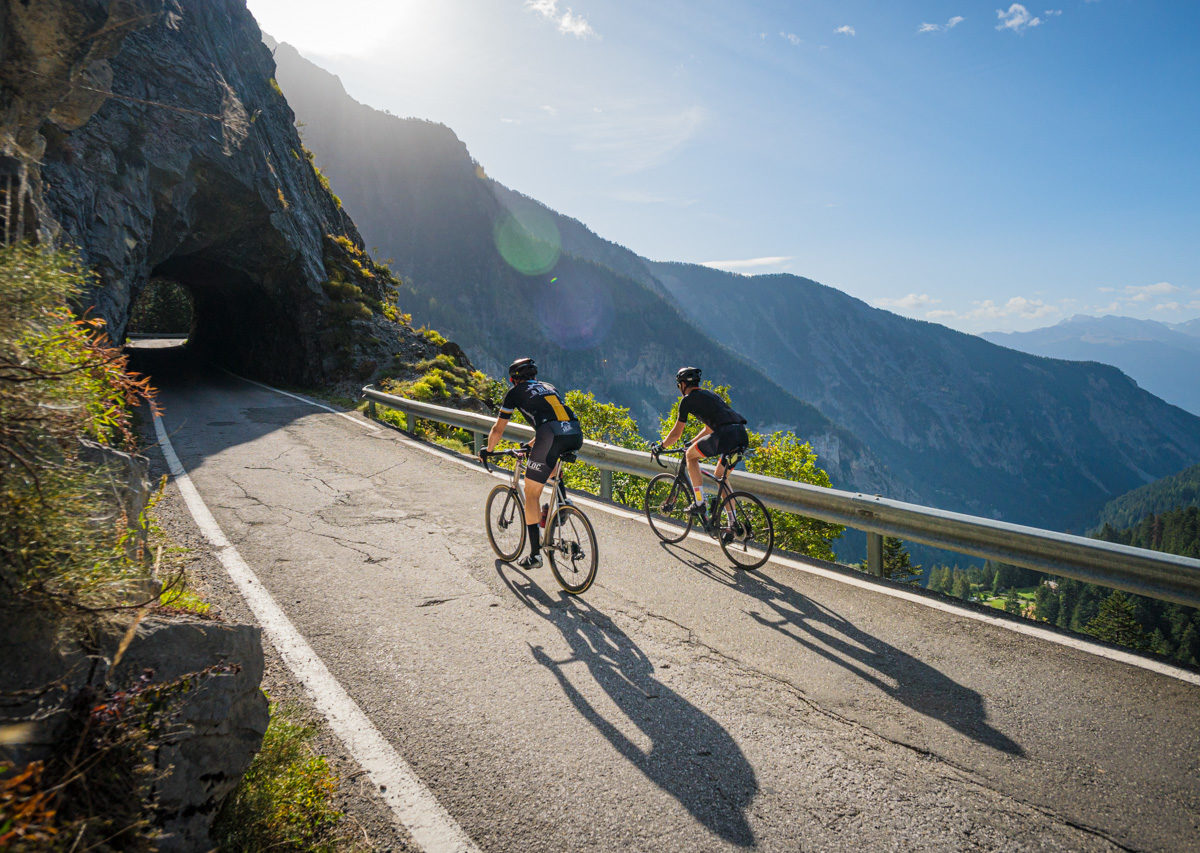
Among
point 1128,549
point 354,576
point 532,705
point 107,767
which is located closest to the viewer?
point 107,767

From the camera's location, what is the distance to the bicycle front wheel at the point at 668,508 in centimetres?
688

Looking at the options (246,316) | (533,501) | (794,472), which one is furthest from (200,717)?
(246,316)

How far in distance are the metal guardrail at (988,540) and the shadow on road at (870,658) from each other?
1.16 metres

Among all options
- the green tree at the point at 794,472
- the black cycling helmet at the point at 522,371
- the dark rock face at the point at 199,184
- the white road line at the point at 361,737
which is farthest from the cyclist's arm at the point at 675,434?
the green tree at the point at 794,472

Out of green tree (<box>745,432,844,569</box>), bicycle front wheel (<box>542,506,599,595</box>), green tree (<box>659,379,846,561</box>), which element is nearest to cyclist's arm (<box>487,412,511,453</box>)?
bicycle front wheel (<box>542,506,599,595</box>)

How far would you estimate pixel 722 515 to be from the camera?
252 inches

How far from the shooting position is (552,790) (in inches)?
111

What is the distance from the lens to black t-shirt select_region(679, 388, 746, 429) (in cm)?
664

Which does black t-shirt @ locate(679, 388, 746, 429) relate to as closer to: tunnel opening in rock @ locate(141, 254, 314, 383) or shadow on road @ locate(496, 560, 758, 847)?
shadow on road @ locate(496, 560, 758, 847)

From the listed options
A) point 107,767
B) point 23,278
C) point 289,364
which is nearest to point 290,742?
point 107,767

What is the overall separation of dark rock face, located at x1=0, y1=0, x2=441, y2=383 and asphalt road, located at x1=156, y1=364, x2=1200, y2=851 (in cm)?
381

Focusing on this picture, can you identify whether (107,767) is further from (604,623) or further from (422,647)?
(604,623)

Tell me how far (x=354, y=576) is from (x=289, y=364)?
69.9 ft

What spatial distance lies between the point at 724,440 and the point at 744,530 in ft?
3.31
